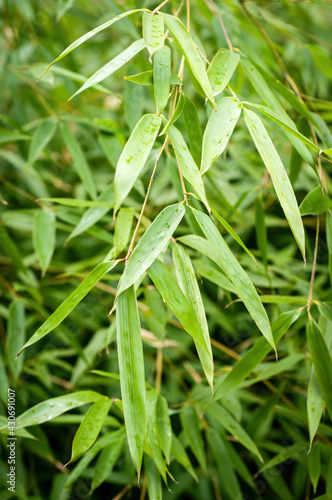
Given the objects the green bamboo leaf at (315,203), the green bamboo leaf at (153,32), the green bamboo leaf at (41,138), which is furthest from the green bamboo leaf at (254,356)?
the green bamboo leaf at (41,138)

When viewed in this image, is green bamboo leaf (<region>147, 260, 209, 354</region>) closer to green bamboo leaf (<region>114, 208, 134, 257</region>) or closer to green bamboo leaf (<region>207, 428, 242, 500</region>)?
green bamboo leaf (<region>114, 208, 134, 257</region>)

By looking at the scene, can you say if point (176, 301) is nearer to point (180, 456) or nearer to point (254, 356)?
point (254, 356)

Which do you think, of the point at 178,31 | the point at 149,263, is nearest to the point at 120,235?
the point at 149,263

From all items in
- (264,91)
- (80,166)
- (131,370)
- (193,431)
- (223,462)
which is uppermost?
(264,91)

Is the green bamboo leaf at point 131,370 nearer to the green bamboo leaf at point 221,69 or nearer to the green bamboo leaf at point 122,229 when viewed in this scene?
the green bamboo leaf at point 122,229

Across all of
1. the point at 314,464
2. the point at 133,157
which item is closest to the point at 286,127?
the point at 133,157

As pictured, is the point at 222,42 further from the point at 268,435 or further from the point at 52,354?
the point at 268,435

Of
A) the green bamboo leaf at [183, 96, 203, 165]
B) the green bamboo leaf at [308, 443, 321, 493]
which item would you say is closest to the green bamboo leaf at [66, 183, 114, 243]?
the green bamboo leaf at [183, 96, 203, 165]
